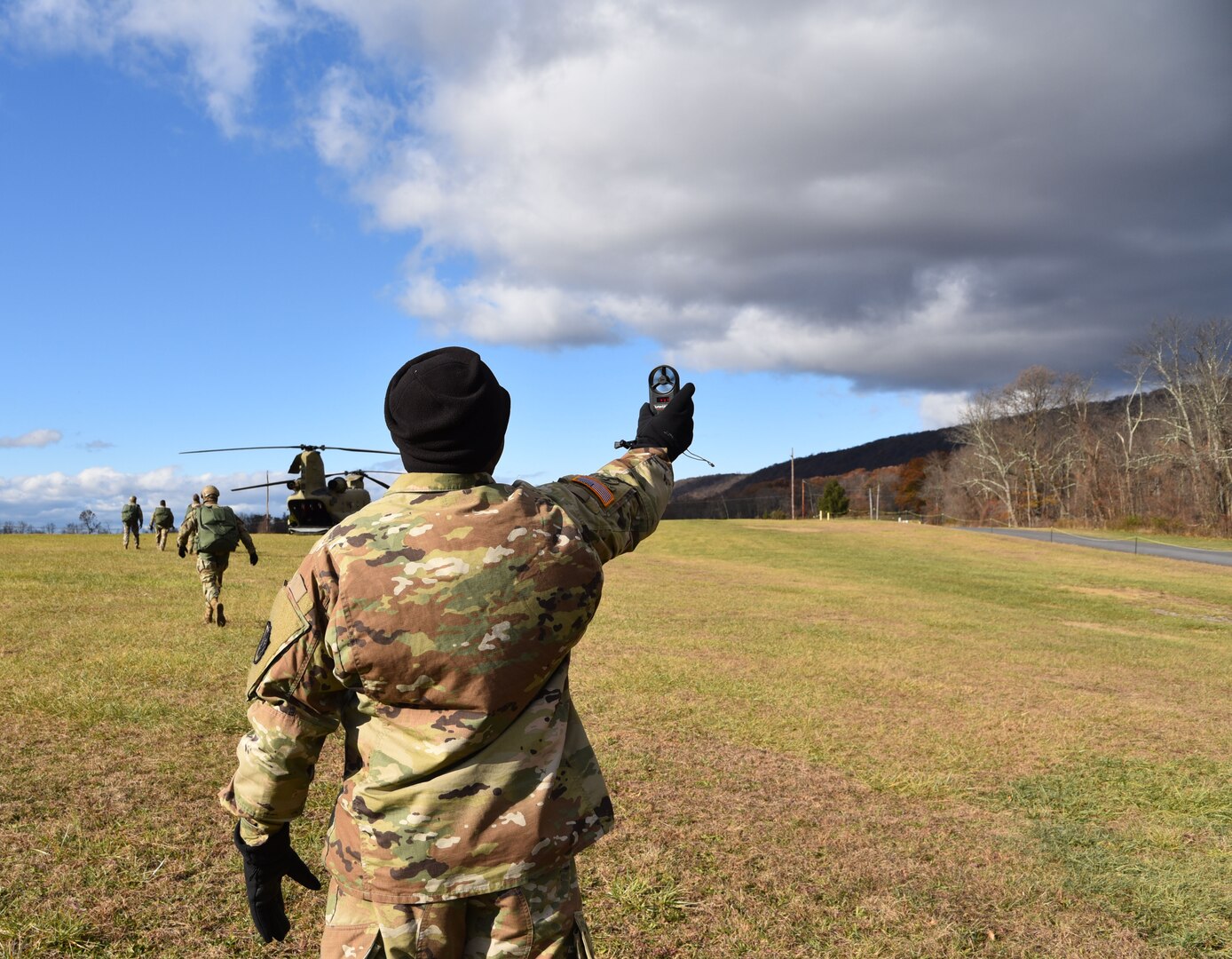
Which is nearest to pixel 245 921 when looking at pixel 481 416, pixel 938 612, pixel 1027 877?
pixel 481 416

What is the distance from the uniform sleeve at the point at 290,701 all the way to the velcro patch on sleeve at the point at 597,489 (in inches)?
29.9

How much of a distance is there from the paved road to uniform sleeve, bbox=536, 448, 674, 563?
3579 centimetres

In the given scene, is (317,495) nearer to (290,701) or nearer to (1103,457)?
(290,701)

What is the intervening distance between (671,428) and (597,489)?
591 mm

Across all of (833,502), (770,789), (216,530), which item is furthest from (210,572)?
(833,502)

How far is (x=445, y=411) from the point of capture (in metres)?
2.13

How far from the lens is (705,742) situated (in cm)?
766

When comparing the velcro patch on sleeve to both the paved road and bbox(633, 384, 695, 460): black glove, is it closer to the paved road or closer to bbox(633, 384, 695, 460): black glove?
bbox(633, 384, 695, 460): black glove

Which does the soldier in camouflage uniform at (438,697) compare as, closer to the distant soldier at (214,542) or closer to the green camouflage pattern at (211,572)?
the distant soldier at (214,542)

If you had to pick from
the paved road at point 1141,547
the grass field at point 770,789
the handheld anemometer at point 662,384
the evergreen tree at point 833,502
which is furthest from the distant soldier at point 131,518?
the evergreen tree at point 833,502

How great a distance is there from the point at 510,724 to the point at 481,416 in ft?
2.51

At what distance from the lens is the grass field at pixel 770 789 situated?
14.3 feet

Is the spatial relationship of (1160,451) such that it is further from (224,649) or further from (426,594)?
(426,594)

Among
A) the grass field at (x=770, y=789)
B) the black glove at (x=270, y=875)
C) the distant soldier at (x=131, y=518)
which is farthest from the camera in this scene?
the distant soldier at (x=131, y=518)
